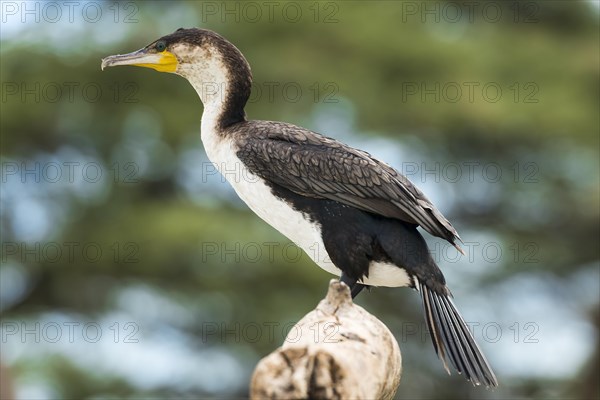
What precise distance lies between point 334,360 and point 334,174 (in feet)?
5.81

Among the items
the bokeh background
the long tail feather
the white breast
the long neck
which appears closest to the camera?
the long tail feather

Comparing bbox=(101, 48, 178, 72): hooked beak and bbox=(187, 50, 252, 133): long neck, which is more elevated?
bbox=(101, 48, 178, 72): hooked beak

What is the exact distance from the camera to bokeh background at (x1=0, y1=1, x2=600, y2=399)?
1413 centimetres

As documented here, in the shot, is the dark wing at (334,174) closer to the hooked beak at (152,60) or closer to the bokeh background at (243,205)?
the hooked beak at (152,60)

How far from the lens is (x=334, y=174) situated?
5.71 metres

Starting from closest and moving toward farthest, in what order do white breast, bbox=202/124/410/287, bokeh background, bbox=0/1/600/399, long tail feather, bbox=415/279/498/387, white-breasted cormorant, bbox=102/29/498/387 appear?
long tail feather, bbox=415/279/498/387, white-breasted cormorant, bbox=102/29/498/387, white breast, bbox=202/124/410/287, bokeh background, bbox=0/1/600/399

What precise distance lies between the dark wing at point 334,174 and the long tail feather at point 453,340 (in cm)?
30

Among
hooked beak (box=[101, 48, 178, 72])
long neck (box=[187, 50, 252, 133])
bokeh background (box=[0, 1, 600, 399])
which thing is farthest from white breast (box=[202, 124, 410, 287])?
bokeh background (box=[0, 1, 600, 399])

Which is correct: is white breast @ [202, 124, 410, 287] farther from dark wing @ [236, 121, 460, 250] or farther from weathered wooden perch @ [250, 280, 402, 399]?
weathered wooden perch @ [250, 280, 402, 399]

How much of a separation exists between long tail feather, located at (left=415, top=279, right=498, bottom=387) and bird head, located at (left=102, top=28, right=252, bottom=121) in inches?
54.7

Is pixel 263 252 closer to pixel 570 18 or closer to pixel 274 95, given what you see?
pixel 274 95

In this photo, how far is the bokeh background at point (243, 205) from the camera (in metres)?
14.1

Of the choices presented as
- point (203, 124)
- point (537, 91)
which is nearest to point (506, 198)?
point (537, 91)

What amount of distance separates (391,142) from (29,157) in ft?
15.0
